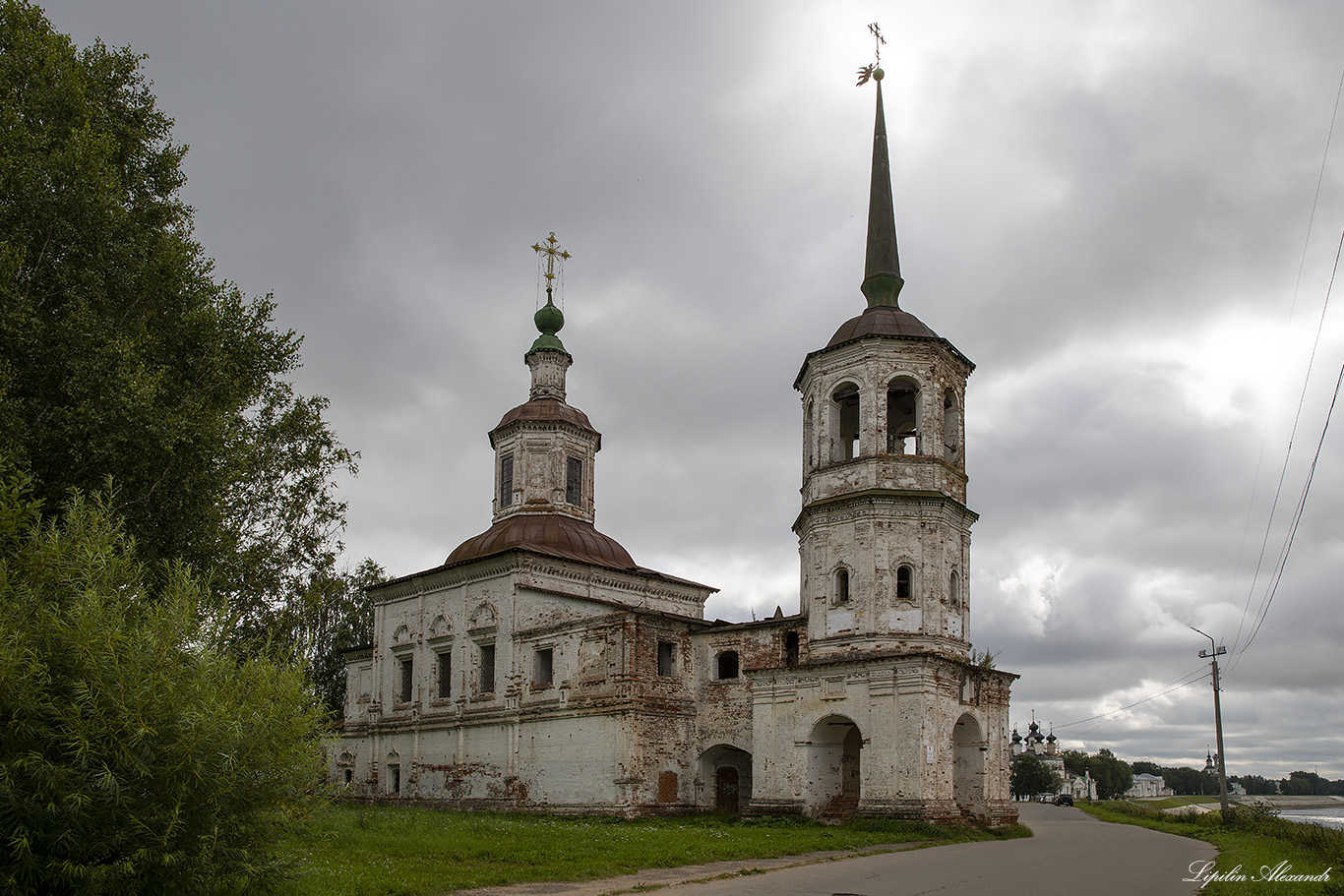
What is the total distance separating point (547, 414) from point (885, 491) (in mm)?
15638

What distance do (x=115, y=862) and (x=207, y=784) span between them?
0.85 metres

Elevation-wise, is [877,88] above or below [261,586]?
above

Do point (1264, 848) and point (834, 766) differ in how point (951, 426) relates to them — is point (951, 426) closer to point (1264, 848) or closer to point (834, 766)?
point (834, 766)

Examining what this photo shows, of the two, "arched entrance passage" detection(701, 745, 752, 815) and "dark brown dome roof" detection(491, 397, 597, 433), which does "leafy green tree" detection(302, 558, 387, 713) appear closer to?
"dark brown dome roof" detection(491, 397, 597, 433)

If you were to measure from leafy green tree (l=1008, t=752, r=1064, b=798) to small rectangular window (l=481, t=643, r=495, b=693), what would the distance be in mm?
59988

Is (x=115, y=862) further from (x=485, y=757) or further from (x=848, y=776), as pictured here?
(x=485, y=757)

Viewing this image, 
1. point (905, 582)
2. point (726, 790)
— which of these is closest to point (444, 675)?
point (726, 790)

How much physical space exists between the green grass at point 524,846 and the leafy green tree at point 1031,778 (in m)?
61.3

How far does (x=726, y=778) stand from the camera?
26.9 metres

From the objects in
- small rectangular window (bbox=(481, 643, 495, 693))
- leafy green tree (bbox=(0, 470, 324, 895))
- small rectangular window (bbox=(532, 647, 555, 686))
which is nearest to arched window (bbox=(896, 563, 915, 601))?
→ small rectangular window (bbox=(532, 647, 555, 686))

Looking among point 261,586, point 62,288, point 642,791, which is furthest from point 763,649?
point 62,288

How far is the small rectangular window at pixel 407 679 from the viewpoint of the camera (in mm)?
32634

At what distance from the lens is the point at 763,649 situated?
2577 cm

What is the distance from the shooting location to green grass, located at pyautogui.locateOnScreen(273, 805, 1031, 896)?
11579 millimetres
